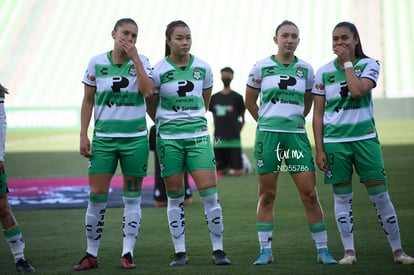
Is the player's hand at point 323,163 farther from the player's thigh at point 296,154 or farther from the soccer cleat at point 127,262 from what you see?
the soccer cleat at point 127,262

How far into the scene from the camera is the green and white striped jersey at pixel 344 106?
Result: 25.7 feet

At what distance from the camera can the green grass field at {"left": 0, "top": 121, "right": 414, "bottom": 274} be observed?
25.7 ft

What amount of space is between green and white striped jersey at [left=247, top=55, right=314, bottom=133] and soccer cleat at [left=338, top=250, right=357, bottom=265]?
120cm

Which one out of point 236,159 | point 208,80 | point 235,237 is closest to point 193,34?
point 236,159

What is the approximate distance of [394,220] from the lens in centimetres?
784

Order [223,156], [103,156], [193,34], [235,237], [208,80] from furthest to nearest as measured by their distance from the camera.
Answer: [193,34] → [223,156] → [235,237] → [208,80] → [103,156]

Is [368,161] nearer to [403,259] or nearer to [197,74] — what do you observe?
[403,259]

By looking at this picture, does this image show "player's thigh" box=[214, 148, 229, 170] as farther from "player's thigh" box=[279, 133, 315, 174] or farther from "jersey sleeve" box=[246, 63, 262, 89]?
"player's thigh" box=[279, 133, 315, 174]

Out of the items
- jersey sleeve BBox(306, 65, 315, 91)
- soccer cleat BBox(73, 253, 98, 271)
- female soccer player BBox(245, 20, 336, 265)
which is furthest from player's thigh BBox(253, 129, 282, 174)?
soccer cleat BBox(73, 253, 98, 271)

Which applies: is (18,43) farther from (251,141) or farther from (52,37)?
(251,141)

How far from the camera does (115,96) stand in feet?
25.8

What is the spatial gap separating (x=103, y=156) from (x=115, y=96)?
1.84 ft

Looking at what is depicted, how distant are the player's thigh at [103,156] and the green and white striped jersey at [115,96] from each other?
0.07 m

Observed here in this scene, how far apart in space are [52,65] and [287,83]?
116 feet
